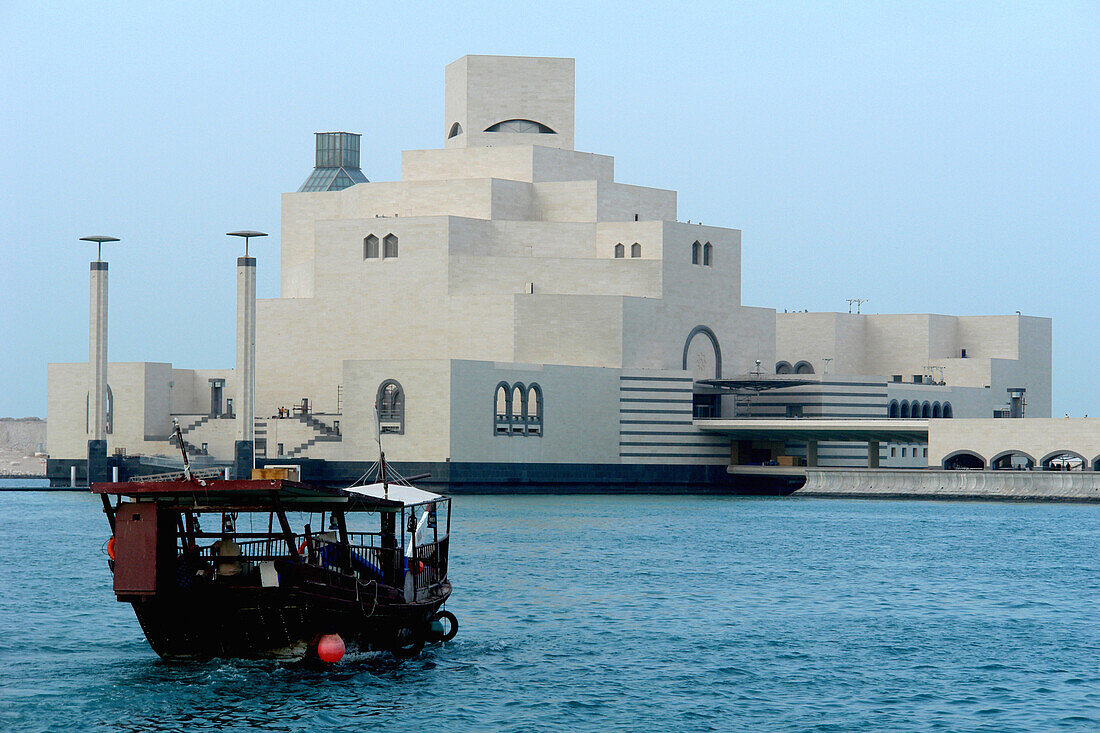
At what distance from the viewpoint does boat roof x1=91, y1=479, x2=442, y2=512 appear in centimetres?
2731

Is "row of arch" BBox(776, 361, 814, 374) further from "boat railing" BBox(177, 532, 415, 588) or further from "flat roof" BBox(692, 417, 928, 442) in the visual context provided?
"boat railing" BBox(177, 532, 415, 588)

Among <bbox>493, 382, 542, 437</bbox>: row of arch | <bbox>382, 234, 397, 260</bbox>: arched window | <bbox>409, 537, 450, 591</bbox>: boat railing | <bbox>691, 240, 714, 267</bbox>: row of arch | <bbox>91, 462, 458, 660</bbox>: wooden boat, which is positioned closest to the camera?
<bbox>91, 462, 458, 660</bbox>: wooden boat

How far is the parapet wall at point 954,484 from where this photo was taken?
278ft

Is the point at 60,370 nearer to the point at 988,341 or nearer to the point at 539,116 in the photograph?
the point at 539,116

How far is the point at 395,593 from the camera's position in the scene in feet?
99.0

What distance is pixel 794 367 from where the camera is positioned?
117 meters

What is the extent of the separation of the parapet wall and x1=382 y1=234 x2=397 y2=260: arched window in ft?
96.0

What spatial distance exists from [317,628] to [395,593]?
85.7 inches

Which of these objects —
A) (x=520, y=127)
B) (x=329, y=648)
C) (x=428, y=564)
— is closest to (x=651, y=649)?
(x=428, y=564)

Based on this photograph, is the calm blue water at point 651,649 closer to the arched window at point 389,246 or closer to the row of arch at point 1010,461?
the row of arch at point 1010,461

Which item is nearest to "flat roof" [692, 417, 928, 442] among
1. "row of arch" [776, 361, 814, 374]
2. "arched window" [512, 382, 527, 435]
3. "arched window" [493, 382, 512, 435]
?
"row of arch" [776, 361, 814, 374]

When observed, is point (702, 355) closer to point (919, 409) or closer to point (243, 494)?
→ point (919, 409)

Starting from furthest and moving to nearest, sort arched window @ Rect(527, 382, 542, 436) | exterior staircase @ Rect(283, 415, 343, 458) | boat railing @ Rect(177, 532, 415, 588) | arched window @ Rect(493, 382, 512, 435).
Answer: arched window @ Rect(527, 382, 542, 436) < exterior staircase @ Rect(283, 415, 343, 458) < arched window @ Rect(493, 382, 512, 435) < boat railing @ Rect(177, 532, 415, 588)

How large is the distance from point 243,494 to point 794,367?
302 feet
